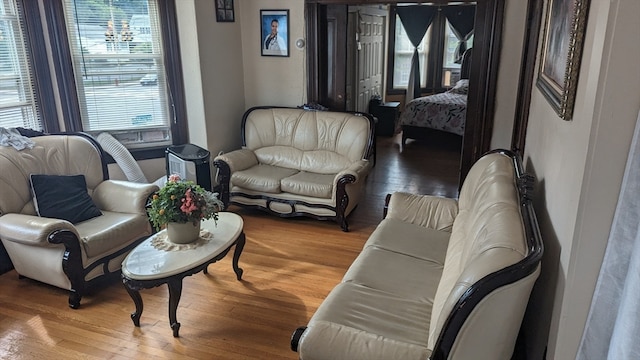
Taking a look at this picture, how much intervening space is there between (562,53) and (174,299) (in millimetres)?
2387

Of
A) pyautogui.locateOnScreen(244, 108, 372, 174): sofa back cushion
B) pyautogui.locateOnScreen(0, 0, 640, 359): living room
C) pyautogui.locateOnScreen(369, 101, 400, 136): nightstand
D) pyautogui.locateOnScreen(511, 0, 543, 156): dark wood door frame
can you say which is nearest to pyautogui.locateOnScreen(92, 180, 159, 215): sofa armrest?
pyautogui.locateOnScreen(0, 0, 640, 359): living room

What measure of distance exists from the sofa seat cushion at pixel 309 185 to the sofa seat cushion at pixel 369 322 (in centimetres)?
188

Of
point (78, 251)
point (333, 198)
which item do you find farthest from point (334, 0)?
point (78, 251)

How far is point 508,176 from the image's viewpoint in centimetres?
247

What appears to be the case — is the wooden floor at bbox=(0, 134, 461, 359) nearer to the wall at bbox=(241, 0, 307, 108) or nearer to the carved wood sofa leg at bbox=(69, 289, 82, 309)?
the carved wood sofa leg at bbox=(69, 289, 82, 309)

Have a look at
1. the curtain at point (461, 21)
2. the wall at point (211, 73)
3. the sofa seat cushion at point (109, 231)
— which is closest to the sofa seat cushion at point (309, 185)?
the wall at point (211, 73)

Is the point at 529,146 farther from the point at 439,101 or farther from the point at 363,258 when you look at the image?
the point at 439,101

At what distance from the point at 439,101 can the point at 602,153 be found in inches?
237

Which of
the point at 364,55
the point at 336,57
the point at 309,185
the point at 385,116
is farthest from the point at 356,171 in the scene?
the point at 385,116

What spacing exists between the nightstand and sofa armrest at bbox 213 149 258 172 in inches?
142

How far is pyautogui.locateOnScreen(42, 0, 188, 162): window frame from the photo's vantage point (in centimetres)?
397

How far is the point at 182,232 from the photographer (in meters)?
2.82

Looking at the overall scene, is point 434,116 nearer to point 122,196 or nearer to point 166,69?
point 166,69

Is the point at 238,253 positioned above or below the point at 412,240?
→ below
